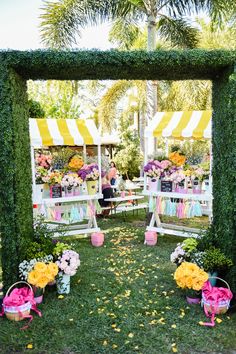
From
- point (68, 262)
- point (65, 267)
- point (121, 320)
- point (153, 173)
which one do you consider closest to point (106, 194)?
point (153, 173)

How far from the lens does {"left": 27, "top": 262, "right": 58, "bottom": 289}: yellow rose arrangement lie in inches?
154

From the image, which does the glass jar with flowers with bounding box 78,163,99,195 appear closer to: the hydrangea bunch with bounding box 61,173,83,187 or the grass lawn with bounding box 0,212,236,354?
the hydrangea bunch with bounding box 61,173,83,187

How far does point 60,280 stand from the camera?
4367 millimetres

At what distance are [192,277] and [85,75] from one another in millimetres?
2726

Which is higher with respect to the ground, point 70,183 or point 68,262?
point 70,183

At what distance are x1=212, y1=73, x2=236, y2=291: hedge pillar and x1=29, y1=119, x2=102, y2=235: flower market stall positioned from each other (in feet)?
9.05

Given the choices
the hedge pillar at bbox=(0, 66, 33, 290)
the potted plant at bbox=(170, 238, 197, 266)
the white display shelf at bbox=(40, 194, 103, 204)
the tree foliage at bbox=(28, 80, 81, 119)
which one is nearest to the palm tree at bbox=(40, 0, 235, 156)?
the white display shelf at bbox=(40, 194, 103, 204)

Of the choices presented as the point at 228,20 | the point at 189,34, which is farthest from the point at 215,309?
the point at 189,34

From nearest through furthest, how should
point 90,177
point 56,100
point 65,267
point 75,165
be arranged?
point 65,267
point 90,177
point 75,165
point 56,100

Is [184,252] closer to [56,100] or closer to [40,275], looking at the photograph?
[40,275]

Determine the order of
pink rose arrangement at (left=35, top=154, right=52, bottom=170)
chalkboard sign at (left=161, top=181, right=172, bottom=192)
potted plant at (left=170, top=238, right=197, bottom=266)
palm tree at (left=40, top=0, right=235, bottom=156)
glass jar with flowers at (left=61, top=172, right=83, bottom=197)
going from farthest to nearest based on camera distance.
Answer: palm tree at (left=40, top=0, right=235, bottom=156)
pink rose arrangement at (left=35, top=154, right=52, bottom=170)
chalkboard sign at (left=161, top=181, right=172, bottom=192)
glass jar with flowers at (left=61, top=172, right=83, bottom=197)
potted plant at (left=170, top=238, right=197, bottom=266)

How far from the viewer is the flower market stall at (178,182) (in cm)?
626

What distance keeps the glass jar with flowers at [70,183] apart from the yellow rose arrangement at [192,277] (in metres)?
2.96

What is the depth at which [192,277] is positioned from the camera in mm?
3926
